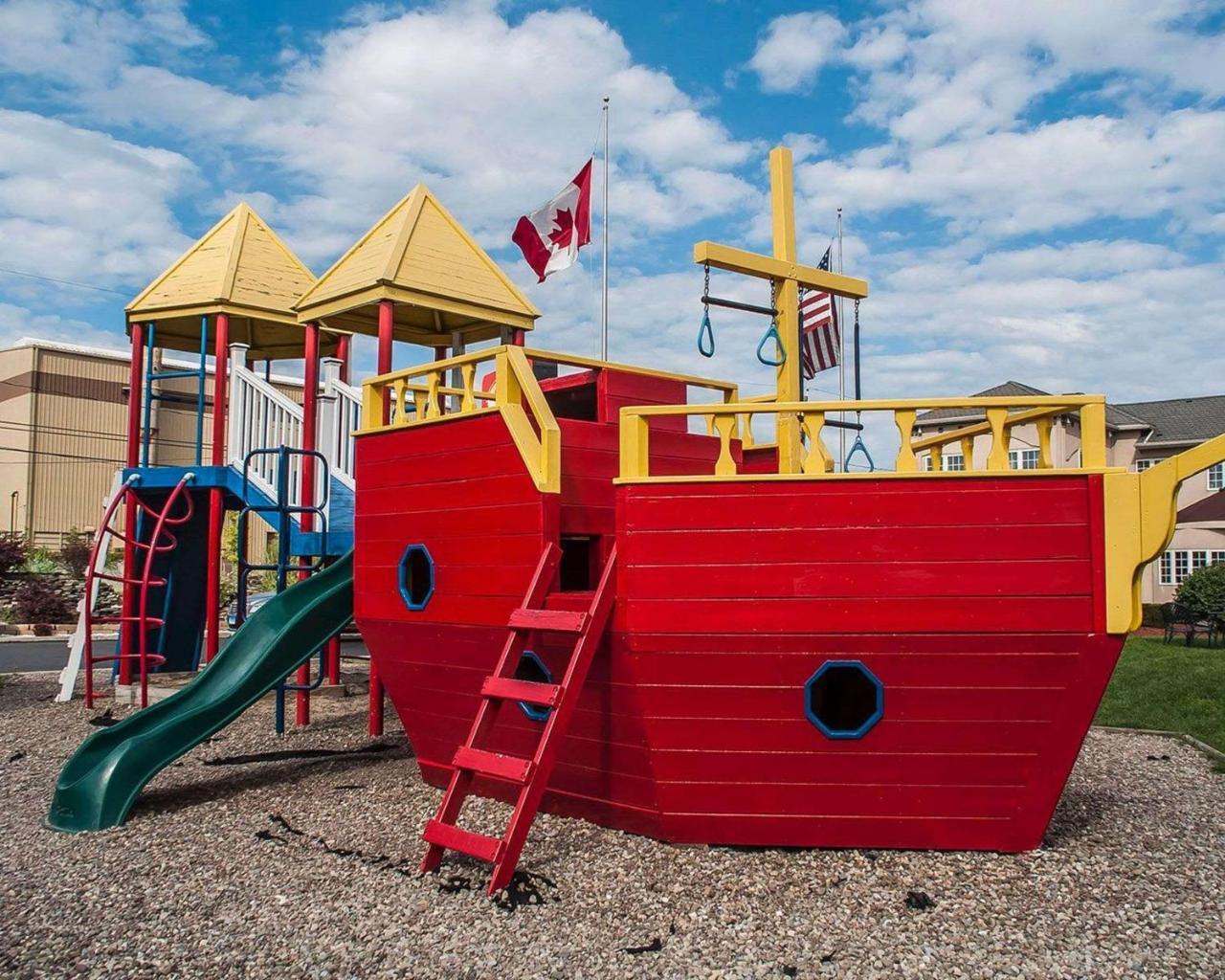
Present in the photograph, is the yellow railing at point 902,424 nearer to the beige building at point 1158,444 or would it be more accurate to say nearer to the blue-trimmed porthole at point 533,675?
the blue-trimmed porthole at point 533,675

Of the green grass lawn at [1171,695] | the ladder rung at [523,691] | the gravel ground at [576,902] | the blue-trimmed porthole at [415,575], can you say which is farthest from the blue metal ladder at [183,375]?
the green grass lawn at [1171,695]

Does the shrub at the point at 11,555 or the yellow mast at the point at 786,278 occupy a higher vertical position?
the yellow mast at the point at 786,278

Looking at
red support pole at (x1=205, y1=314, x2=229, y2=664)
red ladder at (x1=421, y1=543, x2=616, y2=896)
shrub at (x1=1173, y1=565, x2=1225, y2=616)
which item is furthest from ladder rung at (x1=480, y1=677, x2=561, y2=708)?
shrub at (x1=1173, y1=565, x2=1225, y2=616)

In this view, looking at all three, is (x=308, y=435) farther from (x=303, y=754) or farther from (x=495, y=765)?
(x=495, y=765)

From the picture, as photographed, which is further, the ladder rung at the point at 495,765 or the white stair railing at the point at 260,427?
the white stair railing at the point at 260,427

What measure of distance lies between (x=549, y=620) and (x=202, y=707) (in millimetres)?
3355

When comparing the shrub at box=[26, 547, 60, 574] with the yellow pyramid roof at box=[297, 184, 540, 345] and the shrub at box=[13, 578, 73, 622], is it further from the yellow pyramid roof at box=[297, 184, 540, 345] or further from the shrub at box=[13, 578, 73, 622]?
the yellow pyramid roof at box=[297, 184, 540, 345]

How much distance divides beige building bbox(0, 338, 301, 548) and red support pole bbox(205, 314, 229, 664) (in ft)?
88.2

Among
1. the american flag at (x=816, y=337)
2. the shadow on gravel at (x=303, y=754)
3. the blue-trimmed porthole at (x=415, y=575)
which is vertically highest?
the american flag at (x=816, y=337)

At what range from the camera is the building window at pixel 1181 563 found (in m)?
32.2

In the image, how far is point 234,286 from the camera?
12609 millimetres

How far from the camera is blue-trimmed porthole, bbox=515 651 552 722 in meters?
6.68

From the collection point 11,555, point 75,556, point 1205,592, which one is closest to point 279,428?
point 11,555

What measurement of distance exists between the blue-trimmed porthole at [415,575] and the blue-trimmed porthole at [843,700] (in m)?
2.91
